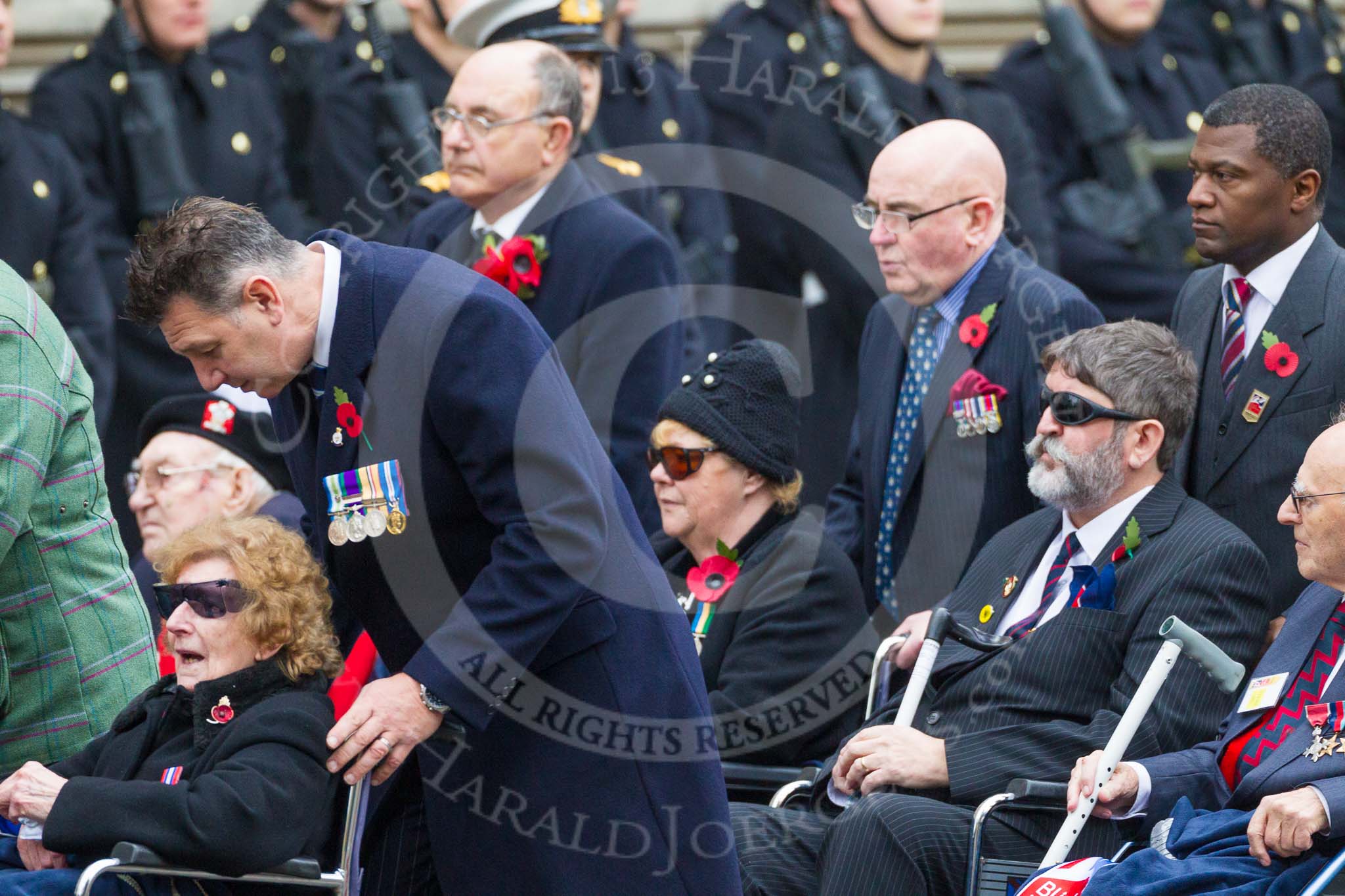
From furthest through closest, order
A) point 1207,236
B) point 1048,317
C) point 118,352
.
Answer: point 118,352, point 1048,317, point 1207,236

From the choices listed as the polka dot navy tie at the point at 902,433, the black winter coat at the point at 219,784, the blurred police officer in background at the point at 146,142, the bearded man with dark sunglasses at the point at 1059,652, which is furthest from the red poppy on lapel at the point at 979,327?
the blurred police officer in background at the point at 146,142

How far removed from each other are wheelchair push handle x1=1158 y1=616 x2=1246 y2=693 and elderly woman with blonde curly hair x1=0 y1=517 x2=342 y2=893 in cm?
166

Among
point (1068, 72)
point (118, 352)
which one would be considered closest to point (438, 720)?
point (118, 352)

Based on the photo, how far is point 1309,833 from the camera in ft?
12.4

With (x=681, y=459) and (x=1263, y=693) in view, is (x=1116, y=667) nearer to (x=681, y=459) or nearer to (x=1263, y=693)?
(x=1263, y=693)

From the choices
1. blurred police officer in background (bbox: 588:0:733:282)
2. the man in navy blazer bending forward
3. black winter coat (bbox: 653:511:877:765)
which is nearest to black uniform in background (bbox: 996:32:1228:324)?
blurred police officer in background (bbox: 588:0:733:282)

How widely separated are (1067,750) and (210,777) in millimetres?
1750

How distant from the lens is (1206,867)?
3.87m

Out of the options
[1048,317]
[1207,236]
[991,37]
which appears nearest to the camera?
[1207,236]

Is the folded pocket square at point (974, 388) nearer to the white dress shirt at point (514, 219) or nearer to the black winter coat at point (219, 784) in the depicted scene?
the white dress shirt at point (514, 219)

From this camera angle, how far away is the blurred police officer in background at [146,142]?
7426mm

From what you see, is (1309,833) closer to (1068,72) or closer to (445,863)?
(445,863)

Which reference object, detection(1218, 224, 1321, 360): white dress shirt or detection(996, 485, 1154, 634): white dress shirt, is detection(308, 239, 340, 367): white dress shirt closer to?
detection(996, 485, 1154, 634): white dress shirt

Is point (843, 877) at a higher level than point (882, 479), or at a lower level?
lower
